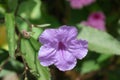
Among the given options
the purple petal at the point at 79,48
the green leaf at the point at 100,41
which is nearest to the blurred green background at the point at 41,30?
the green leaf at the point at 100,41

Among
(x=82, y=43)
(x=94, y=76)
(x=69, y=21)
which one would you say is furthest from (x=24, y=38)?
(x=94, y=76)

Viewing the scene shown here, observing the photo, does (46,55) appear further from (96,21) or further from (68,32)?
(96,21)

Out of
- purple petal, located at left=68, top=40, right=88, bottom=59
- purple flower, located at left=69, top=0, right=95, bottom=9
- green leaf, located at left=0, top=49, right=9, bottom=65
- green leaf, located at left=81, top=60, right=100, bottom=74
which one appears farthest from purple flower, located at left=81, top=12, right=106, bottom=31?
purple petal, located at left=68, top=40, right=88, bottom=59

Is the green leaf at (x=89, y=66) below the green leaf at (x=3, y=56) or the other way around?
below

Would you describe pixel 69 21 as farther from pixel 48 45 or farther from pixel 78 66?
pixel 48 45

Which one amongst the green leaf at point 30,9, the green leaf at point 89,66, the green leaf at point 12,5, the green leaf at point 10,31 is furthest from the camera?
the green leaf at point 89,66

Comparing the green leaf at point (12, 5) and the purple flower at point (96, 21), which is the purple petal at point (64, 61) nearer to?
the green leaf at point (12, 5)

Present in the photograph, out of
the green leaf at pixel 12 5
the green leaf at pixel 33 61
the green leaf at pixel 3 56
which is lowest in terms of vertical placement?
the green leaf at pixel 3 56
